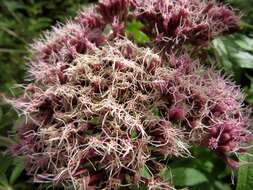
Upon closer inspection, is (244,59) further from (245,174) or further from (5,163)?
(5,163)

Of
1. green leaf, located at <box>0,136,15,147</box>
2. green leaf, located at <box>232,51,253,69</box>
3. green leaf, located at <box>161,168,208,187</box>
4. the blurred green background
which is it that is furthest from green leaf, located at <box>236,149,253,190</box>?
green leaf, located at <box>0,136,15,147</box>

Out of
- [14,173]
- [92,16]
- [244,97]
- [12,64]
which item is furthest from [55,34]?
[12,64]

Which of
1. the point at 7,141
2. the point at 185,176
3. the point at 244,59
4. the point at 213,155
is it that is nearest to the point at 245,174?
the point at 185,176

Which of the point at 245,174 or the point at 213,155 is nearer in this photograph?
the point at 245,174

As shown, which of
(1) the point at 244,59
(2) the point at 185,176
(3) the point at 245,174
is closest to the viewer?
(3) the point at 245,174

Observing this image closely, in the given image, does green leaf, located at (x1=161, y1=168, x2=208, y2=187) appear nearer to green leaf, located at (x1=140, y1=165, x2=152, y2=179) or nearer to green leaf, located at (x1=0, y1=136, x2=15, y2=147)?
green leaf, located at (x1=140, y1=165, x2=152, y2=179)

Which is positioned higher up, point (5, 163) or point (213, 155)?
point (5, 163)

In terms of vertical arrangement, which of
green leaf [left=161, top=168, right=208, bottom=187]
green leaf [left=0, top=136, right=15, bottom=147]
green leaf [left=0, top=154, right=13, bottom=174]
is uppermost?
green leaf [left=0, top=136, right=15, bottom=147]

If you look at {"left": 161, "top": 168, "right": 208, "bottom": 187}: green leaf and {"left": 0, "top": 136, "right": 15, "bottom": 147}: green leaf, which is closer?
{"left": 161, "top": 168, "right": 208, "bottom": 187}: green leaf

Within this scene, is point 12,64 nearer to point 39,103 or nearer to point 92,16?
point 92,16
